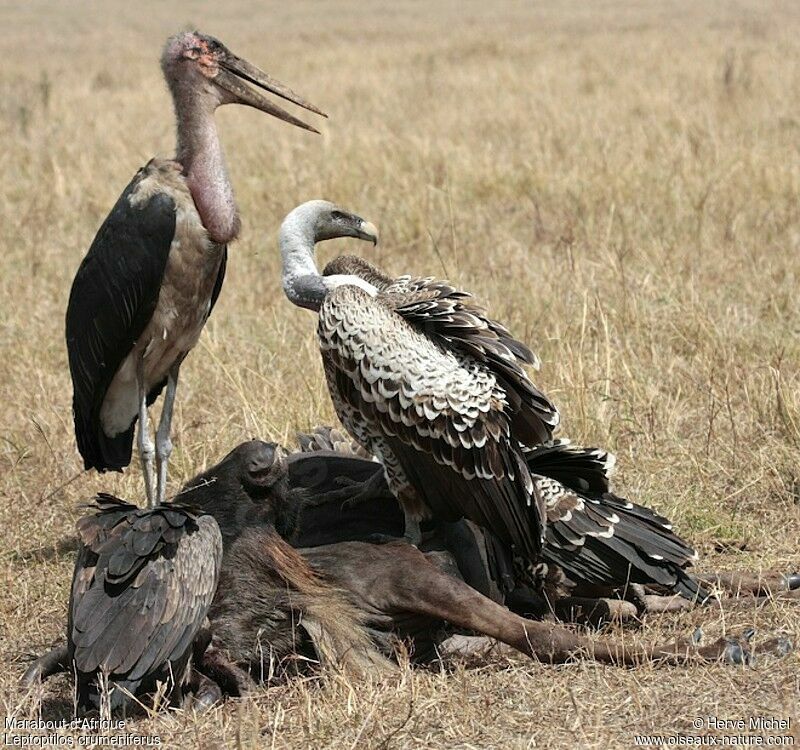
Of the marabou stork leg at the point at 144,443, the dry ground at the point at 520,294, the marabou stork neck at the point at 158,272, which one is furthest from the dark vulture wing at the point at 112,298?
the dry ground at the point at 520,294

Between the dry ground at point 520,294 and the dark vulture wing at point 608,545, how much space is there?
17 cm

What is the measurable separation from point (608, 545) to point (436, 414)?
68 centimetres

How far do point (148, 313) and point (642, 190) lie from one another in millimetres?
4823

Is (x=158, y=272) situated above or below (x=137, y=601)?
above

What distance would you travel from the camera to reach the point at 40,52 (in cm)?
2453

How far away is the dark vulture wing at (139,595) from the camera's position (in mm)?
3393

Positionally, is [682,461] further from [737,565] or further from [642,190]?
[642,190]

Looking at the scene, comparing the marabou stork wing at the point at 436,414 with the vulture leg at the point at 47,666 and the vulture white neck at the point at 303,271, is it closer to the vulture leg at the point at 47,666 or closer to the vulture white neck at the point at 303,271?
the vulture white neck at the point at 303,271

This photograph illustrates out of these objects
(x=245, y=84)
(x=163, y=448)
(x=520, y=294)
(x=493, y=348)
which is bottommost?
(x=163, y=448)

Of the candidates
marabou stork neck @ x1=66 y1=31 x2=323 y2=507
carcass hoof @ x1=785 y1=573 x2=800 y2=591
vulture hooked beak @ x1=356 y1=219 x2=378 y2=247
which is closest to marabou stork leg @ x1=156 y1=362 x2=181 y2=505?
marabou stork neck @ x1=66 y1=31 x2=323 y2=507

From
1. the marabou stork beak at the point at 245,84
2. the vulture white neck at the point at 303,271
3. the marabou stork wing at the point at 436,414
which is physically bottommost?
the marabou stork wing at the point at 436,414

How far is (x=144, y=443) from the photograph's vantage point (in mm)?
4906

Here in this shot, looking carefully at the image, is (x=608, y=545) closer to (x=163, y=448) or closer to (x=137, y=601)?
(x=137, y=601)

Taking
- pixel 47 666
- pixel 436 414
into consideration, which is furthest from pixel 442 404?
pixel 47 666
